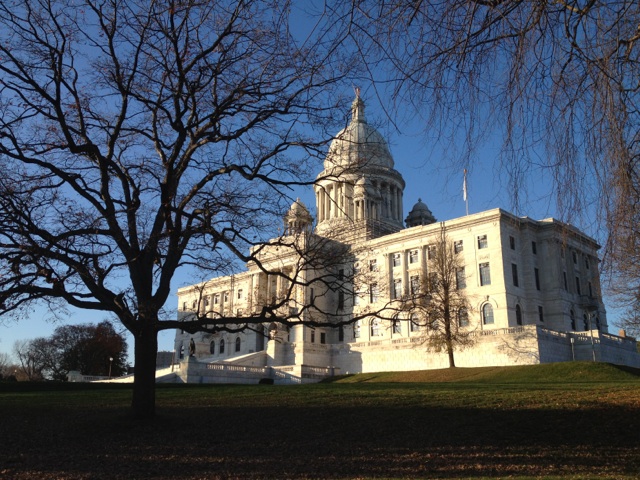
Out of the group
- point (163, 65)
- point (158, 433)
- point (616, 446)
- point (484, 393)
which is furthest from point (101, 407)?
point (616, 446)

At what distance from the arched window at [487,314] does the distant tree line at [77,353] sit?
50292mm

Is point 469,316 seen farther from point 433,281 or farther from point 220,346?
Answer: point 220,346

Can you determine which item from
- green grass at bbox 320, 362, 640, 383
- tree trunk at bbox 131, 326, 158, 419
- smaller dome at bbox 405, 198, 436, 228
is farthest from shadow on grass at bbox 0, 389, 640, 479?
smaller dome at bbox 405, 198, 436, 228

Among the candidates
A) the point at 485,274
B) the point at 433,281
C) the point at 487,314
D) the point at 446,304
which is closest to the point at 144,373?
the point at 433,281

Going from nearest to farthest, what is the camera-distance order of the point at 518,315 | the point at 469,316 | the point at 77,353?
the point at 469,316, the point at 518,315, the point at 77,353

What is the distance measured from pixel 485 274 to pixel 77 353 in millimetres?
60304

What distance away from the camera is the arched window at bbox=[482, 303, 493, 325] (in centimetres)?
6118

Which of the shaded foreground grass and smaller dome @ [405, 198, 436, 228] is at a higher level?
smaller dome @ [405, 198, 436, 228]

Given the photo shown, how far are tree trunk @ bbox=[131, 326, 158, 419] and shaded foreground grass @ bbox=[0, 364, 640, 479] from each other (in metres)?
0.49

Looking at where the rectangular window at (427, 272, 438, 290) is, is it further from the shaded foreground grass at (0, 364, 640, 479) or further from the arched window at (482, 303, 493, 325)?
the arched window at (482, 303, 493, 325)

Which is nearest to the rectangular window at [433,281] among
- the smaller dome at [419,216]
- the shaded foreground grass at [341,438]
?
the shaded foreground grass at [341,438]

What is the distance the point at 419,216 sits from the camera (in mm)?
98000

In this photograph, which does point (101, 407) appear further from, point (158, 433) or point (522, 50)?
point (522, 50)

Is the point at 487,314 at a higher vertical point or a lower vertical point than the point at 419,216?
lower
